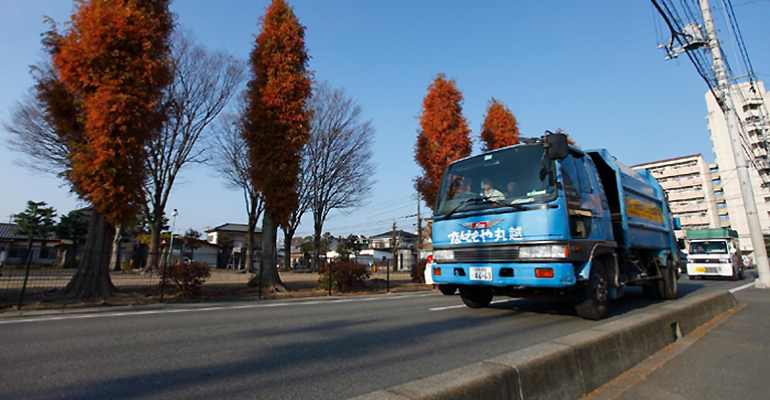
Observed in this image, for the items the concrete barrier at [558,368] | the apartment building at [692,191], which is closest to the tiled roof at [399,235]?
the apartment building at [692,191]

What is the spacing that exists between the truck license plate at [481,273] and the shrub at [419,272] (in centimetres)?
1000

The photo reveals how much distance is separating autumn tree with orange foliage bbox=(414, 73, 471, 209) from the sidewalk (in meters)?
12.2

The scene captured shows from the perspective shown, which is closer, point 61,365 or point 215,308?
point 61,365

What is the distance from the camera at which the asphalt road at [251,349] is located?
304 cm

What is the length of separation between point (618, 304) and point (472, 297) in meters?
3.52

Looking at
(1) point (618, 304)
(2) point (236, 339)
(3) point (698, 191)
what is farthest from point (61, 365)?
(3) point (698, 191)

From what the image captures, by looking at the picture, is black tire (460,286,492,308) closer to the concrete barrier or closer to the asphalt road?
the asphalt road

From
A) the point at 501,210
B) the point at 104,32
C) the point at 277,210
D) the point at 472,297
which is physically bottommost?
the point at 472,297

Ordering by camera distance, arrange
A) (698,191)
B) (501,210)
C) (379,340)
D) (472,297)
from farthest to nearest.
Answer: (698,191) < (472,297) < (501,210) < (379,340)

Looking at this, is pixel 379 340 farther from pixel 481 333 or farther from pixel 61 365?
pixel 61 365

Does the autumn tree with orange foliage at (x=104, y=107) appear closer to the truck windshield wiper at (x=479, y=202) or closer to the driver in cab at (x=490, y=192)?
the truck windshield wiper at (x=479, y=202)

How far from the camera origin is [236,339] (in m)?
4.83

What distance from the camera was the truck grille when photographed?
5469mm

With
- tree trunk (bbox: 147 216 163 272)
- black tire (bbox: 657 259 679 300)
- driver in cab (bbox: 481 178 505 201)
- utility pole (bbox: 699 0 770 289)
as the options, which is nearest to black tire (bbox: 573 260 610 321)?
driver in cab (bbox: 481 178 505 201)
